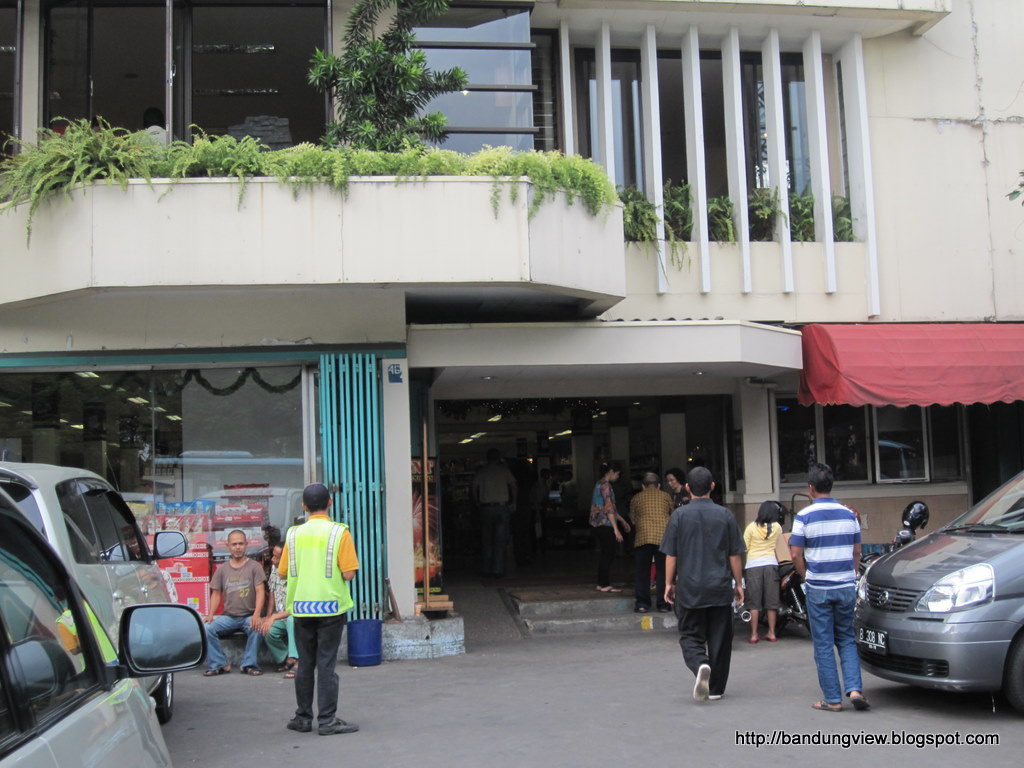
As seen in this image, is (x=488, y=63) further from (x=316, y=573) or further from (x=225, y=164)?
(x=316, y=573)

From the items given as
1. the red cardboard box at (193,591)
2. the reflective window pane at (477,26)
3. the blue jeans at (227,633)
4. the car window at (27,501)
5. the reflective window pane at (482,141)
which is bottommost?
the blue jeans at (227,633)

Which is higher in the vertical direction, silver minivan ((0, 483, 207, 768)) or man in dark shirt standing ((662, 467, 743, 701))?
silver minivan ((0, 483, 207, 768))

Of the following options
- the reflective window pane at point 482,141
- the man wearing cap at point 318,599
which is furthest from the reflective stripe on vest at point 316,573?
the reflective window pane at point 482,141

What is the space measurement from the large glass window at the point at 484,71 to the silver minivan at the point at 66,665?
941cm

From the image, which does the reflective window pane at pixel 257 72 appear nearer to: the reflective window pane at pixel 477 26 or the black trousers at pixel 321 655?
the reflective window pane at pixel 477 26

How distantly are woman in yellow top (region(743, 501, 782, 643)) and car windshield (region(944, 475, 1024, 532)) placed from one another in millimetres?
2877

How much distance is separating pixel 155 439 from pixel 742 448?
7.44 metres

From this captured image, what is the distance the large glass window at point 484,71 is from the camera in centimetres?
1187

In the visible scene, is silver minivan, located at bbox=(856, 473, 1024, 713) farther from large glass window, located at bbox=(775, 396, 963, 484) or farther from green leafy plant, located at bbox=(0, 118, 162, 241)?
green leafy plant, located at bbox=(0, 118, 162, 241)

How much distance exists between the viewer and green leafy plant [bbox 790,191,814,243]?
13.6 m

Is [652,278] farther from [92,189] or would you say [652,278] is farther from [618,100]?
[92,189]

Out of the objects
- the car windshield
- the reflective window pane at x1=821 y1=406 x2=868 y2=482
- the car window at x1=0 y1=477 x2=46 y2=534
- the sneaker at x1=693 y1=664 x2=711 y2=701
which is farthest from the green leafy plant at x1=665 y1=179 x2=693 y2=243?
the car window at x1=0 y1=477 x2=46 y2=534

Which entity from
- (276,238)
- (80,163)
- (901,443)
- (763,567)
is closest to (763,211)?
(901,443)

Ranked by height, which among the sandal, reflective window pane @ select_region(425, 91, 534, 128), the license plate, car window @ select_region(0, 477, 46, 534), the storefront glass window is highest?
reflective window pane @ select_region(425, 91, 534, 128)
